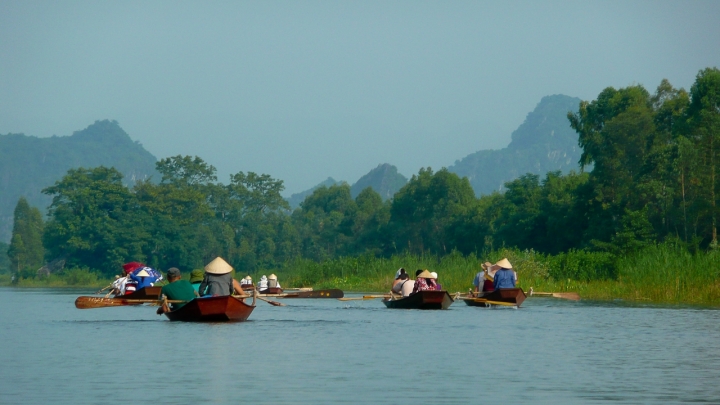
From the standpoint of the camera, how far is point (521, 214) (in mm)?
61469

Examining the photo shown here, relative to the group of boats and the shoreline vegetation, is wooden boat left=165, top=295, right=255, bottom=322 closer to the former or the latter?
the group of boats

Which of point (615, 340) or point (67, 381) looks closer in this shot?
point (67, 381)

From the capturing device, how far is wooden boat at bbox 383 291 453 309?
25.8m

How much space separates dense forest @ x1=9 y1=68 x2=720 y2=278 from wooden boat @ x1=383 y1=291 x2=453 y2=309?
11.6m

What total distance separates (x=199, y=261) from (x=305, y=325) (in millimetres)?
67927

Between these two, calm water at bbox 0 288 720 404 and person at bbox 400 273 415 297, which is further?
person at bbox 400 273 415 297

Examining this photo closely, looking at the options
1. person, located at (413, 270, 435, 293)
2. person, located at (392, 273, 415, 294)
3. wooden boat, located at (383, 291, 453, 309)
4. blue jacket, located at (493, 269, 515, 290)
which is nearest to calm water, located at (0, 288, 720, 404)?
wooden boat, located at (383, 291, 453, 309)

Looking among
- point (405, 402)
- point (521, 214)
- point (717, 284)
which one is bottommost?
point (405, 402)

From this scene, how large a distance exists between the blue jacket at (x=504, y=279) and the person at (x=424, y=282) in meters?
1.68

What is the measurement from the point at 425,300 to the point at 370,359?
36.6 ft

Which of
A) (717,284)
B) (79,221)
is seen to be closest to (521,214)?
(717,284)

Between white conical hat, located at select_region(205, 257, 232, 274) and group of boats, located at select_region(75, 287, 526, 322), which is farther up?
white conical hat, located at select_region(205, 257, 232, 274)

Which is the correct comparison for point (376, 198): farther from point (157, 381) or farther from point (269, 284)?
point (157, 381)

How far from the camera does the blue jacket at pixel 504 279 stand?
27.4m
